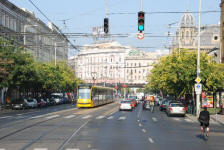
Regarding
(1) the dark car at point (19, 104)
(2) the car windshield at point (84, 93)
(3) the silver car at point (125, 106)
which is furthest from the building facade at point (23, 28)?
(3) the silver car at point (125, 106)

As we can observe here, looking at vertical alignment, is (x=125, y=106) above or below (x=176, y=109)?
below

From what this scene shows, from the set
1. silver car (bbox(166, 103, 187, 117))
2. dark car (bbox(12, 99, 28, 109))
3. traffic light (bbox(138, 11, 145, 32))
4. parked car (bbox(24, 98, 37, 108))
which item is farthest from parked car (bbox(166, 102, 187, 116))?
parked car (bbox(24, 98, 37, 108))

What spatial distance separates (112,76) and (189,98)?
377 ft

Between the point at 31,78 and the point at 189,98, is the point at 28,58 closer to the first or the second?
the point at 31,78

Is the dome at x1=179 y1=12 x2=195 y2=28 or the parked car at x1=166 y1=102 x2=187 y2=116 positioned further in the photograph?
the dome at x1=179 y1=12 x2=195 y2=28

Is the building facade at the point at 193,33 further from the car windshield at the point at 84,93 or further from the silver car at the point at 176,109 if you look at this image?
the silver car at the point at 176,109

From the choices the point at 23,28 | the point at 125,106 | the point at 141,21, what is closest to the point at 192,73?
the point at 125,106

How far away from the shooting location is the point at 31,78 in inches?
2183

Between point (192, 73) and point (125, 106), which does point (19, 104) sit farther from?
point (192, 73)

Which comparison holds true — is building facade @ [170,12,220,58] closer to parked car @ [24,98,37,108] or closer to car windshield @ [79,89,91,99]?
parked car @ [24,98,37,108]

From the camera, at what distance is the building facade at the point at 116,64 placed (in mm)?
175250

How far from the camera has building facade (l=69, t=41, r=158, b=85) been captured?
175250 millimetres

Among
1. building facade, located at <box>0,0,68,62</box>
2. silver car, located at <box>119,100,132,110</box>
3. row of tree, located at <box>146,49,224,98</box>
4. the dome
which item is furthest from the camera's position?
the dome

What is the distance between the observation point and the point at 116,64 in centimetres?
18088
